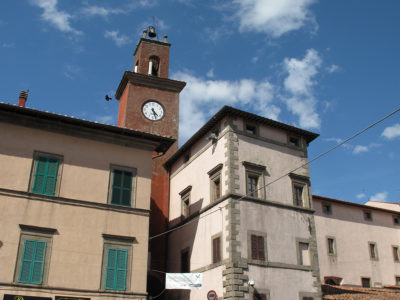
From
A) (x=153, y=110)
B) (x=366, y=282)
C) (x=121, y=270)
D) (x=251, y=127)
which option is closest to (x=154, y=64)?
(x=153, y=110)

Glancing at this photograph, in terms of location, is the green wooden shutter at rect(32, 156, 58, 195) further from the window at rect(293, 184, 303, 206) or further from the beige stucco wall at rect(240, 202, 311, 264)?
the window at rect(293, 184, 303, 206)

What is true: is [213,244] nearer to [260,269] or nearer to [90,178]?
[260,269]

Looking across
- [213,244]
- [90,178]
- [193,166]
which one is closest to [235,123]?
[193,166]

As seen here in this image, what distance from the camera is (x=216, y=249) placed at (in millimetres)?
23734

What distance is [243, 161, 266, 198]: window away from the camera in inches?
970

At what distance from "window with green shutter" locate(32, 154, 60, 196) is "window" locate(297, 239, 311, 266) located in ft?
42.4

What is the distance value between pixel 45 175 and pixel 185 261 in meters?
10.3

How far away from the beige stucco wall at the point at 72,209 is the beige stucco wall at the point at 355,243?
57.7 feet

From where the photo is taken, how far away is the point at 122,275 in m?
19.5

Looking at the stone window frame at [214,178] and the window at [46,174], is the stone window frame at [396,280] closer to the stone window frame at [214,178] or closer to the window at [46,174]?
the stone window frame at [214,178]

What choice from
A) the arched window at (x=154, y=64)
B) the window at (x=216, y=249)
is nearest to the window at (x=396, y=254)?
the window at (x=216, y=249)

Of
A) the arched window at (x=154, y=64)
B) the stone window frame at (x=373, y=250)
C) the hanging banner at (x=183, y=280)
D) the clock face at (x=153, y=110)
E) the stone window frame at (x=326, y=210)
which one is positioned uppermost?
the arched window at (x=154, y=64)

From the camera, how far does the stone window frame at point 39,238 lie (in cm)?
1808

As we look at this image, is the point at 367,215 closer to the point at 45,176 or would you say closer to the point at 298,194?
the point at 298,194
